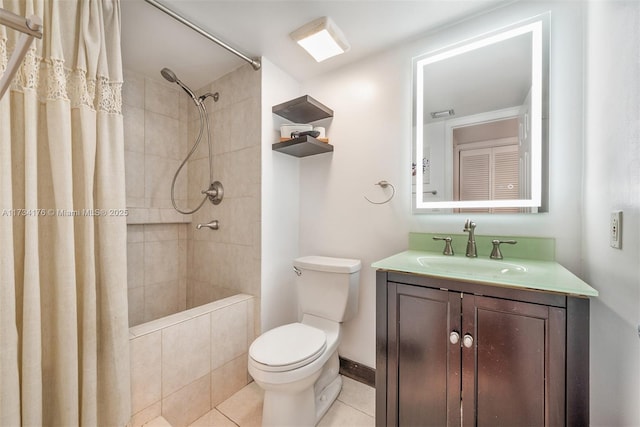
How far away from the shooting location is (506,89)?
4.70 feet

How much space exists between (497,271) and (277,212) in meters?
1.36

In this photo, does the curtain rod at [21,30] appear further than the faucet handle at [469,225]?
No

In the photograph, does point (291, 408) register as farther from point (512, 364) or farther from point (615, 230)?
point (615, 230)

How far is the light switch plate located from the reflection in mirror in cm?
45

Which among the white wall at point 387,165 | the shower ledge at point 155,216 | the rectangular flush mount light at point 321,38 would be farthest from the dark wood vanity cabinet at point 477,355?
the shower ledge at point 155,216

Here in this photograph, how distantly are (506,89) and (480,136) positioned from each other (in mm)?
262

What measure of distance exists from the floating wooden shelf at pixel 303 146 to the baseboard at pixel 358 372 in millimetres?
1502

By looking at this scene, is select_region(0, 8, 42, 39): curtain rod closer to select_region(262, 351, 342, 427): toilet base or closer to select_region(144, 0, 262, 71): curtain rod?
select_region(144, 0, 262, 71): curtain rod

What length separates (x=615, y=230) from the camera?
0.85m

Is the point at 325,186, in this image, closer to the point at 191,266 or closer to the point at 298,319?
the point at 298,319

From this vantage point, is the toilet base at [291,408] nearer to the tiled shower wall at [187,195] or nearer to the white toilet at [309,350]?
the white toilet at [309,350]

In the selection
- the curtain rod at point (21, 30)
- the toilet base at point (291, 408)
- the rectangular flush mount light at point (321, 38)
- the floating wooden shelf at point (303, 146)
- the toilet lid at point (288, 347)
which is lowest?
the toilet base at point (291, 408)

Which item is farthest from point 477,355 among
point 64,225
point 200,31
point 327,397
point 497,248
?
point 200,31

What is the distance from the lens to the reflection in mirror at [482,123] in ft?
4.41
